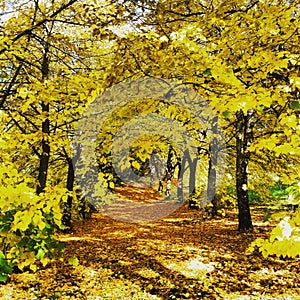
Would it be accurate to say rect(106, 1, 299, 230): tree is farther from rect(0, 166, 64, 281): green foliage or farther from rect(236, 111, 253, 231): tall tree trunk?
rect(236, 111, 253, 231): tall tree trunk

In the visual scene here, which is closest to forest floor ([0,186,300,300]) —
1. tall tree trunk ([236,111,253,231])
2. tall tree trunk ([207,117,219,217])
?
tall tree trunk ([236,111,253,231])

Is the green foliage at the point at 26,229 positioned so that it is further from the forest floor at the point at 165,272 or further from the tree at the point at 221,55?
the forest floor at the point at 165,272

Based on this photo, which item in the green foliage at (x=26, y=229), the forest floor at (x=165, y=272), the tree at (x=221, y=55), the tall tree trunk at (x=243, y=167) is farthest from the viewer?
the tall tree trunk at (x=243, y=167)

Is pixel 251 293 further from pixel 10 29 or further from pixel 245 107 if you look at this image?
pixel 10 29

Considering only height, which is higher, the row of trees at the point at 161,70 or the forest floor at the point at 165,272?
the row of trees at the point at 161,70

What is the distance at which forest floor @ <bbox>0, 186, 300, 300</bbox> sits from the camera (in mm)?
5586

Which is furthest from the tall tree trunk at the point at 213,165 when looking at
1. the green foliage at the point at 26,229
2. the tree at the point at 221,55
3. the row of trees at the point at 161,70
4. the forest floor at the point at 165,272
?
the green foliage at the point at 26,229

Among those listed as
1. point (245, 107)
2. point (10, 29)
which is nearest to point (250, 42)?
point (245, 107)

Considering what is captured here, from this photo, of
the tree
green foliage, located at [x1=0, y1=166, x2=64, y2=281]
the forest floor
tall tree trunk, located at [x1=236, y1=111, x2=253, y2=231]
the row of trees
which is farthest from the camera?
tall tree trunk, located at [x1=236, y1=111, x2=253, y2=231]

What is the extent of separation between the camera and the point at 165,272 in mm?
6559

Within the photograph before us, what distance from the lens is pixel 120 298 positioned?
5.51 m

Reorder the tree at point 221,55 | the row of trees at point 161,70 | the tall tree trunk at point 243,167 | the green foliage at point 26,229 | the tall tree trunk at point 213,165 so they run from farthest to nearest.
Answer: the tall tree trunk at point 213,165 → the tall tree trunk at point 243,167 → the tree at point 221,55 → the row of trees at point 161,70 → the green foliage at point 26,229

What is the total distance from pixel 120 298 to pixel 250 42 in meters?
4.68

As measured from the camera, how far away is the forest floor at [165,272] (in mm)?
5586
